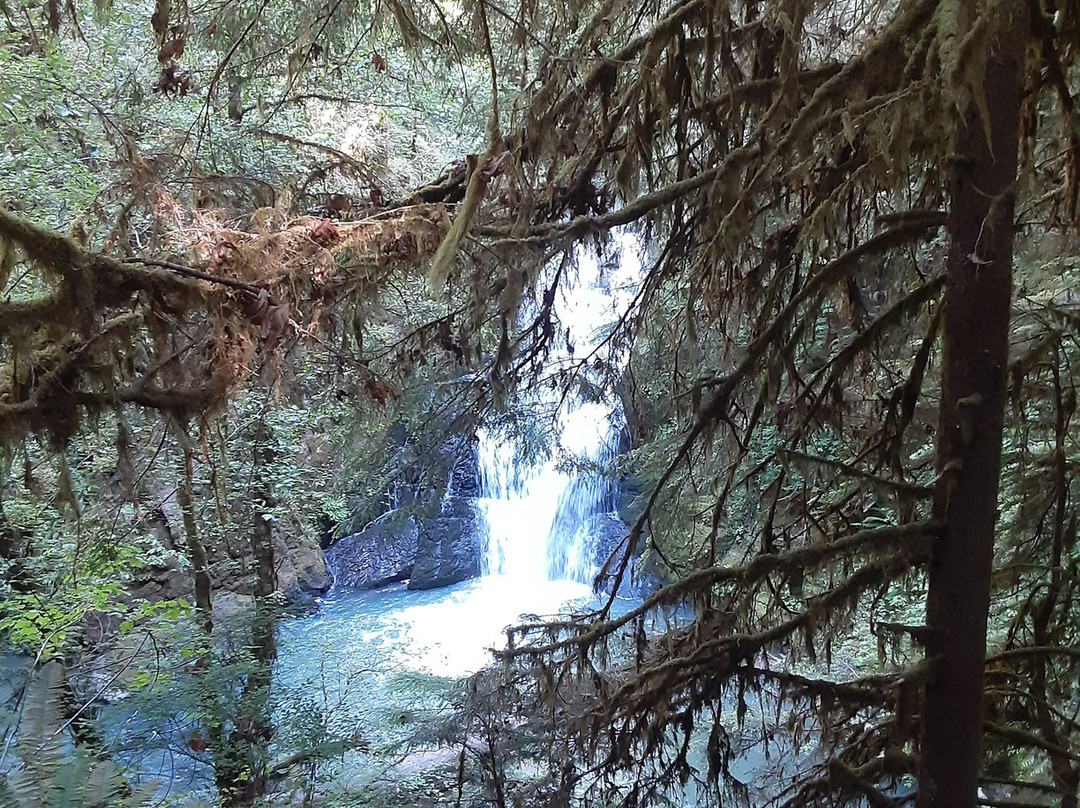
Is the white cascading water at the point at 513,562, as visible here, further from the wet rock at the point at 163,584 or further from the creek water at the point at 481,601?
the wet rock at the point at 163,584

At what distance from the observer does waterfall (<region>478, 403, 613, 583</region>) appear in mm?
12531

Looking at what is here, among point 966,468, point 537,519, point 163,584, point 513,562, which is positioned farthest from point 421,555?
point 966,468

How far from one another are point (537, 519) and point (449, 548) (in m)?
1.82

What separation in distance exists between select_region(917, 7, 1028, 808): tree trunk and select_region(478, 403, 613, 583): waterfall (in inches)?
398

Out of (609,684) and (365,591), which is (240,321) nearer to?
(609,684)

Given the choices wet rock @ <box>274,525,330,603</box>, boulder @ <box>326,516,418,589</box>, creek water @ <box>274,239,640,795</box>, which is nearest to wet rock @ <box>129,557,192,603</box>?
creek water @ <box>274,239,640,795</box>

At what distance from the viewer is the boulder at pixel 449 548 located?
13070 millimetres

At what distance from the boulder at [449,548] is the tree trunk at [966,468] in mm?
11532

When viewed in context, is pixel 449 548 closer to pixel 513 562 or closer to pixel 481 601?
pixel 513 562

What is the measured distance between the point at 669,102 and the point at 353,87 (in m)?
3.87

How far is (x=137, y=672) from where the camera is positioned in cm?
480

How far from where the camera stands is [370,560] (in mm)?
13070

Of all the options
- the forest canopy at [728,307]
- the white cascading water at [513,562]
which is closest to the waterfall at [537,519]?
the white cascading water at [513,562]

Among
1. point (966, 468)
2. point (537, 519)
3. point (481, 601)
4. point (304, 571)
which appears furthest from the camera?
point (537, 519)
